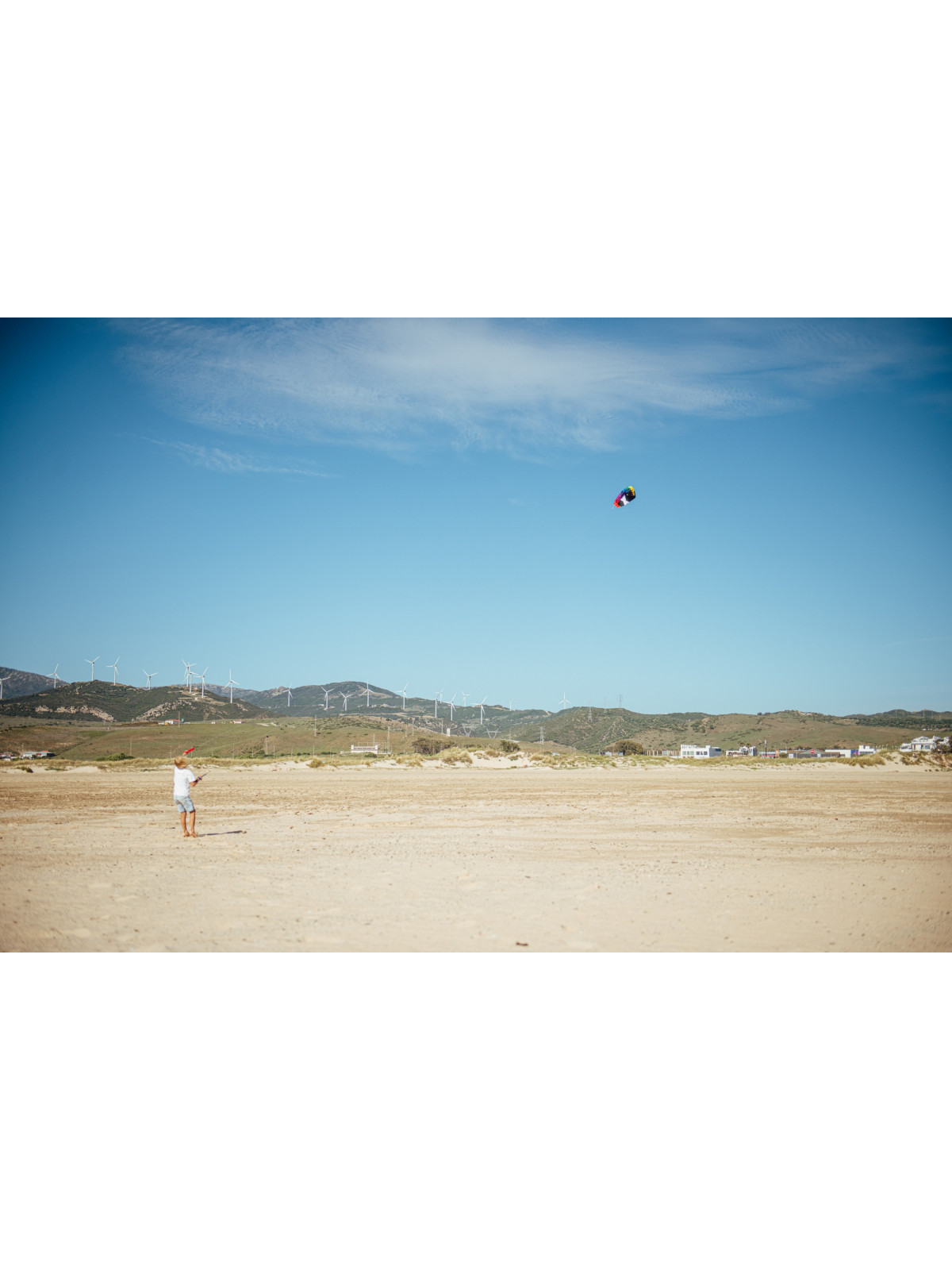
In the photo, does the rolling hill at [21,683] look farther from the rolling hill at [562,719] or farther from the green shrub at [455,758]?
the green shrub at [455,758]

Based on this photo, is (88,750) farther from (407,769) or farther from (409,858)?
(409,858)

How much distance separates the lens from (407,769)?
36594 mm

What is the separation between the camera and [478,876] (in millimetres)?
9281

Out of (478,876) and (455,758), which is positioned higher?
(478,876)

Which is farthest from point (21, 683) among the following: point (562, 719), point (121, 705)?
point (562, 719)

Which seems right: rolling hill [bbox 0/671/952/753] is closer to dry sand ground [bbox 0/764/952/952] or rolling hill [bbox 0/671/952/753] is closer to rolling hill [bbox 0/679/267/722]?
rolling hill [bbox 0/679/267/722]

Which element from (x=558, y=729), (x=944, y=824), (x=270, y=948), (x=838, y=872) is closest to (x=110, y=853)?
(x=270, y=948)

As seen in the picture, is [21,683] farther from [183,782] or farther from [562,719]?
[562,719]

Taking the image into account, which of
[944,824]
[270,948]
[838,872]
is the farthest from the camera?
[944,824]

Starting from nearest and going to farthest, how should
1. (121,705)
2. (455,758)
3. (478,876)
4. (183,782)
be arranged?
(478,876)
(183,782)
(455,758)
(121,705)

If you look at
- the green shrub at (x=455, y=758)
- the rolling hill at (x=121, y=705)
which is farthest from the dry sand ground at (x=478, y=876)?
the rolling hill at (x=121, y=705)

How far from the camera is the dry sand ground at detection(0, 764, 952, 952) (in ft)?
22.2

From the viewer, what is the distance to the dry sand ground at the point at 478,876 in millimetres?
6781

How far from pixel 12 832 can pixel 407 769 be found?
24.6 meters
